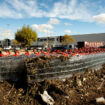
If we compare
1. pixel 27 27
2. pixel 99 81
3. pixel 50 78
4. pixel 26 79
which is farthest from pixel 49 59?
pixel 27 27

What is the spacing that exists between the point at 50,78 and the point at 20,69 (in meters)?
1.43

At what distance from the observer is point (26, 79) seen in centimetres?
466

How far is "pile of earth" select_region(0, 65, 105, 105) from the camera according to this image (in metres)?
4.14

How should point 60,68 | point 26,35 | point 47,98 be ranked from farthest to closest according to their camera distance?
point 26,35 < point 60,68 < point 47,98

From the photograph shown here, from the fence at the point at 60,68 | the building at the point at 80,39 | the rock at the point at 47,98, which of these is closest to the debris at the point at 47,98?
the rock at the point at 47,98

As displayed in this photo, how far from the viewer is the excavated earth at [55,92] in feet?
13.6

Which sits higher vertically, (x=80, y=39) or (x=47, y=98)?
(x=80, y=39)

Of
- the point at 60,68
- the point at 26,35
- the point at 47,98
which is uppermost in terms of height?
the point at 26,35

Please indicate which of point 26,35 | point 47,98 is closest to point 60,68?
point 47,98

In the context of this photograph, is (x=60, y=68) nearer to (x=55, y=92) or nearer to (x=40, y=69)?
(x=40, y=69)

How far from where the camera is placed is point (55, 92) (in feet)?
14.7

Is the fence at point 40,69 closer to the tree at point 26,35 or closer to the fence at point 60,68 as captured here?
the fence at point 60,68

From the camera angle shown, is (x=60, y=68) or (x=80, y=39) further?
(x=80, y=39)

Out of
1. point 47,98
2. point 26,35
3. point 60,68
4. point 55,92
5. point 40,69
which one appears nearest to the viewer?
point 47,98
